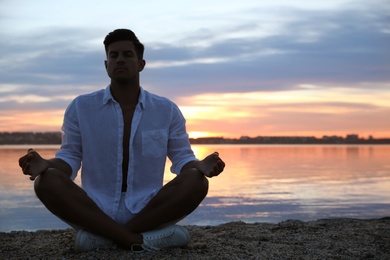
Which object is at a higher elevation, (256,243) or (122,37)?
(122,37)

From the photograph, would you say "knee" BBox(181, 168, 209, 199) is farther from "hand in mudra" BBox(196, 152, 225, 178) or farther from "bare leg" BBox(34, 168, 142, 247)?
"bare leg" BBox(34, 168, 142, 247)

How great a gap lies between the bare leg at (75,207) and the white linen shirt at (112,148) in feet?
0.50

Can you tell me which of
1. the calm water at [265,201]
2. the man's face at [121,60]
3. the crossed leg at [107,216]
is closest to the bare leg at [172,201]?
the crossed leg at [107,216]

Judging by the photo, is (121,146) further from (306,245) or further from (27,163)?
(306,245)

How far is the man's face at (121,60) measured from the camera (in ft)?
12.5

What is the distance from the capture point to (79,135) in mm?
3889

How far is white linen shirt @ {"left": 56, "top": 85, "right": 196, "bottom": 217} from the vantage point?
3.81 m

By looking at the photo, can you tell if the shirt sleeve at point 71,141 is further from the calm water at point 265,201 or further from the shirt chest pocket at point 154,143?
the calm water at point 265,201

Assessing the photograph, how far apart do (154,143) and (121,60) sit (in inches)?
24.3

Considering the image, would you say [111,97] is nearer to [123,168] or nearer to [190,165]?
[123,168]

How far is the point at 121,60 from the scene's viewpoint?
3.79m

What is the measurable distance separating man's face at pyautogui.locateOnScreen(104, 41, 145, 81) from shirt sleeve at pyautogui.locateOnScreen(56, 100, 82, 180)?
381mm

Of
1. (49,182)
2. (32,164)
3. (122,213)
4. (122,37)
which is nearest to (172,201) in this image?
(122,213)

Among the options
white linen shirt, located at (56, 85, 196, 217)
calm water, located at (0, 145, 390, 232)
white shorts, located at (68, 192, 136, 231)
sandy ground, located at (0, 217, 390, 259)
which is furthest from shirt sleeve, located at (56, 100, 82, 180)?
calm water, located at (0, 145, 390, 232)
